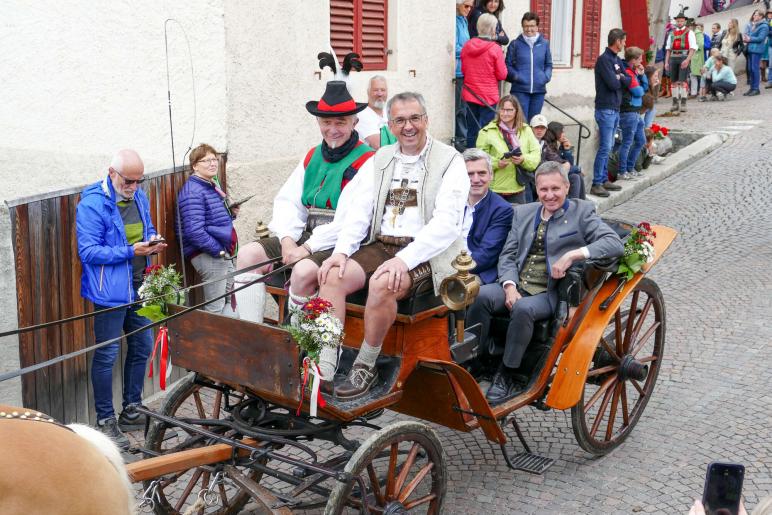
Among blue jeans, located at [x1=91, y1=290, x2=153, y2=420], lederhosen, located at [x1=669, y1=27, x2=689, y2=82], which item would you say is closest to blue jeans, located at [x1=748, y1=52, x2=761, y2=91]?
lederhosen, located at [x1=669, y1=27, x2=689, y2=82]

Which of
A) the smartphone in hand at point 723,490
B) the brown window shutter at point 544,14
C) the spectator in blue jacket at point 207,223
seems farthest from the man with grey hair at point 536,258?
the brown window shutter at point 544,14

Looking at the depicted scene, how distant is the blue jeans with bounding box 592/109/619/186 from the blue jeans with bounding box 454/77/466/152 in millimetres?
2585

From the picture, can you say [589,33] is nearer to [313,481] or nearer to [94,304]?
[94,304]

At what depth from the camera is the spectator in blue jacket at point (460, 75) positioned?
10836 millimetres

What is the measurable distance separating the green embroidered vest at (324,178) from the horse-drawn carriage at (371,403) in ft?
2.03

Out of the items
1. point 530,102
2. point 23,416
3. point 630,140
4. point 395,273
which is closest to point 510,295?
point 395,273

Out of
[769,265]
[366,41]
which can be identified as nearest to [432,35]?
[366,41]

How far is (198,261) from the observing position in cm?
699

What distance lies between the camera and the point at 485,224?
5992 mm

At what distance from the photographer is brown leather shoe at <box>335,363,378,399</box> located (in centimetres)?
461

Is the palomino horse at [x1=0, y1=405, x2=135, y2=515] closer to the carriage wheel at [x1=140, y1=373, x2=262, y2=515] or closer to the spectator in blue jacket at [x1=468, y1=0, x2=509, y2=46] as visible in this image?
the carriage wheel at [x1=140, y1=373, x2=262, y2=515]

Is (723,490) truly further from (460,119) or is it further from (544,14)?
(544,14)

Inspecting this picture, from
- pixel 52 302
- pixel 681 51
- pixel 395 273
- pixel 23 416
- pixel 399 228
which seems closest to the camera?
pixel 23 416

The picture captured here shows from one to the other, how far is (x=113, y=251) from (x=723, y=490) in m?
4.57
